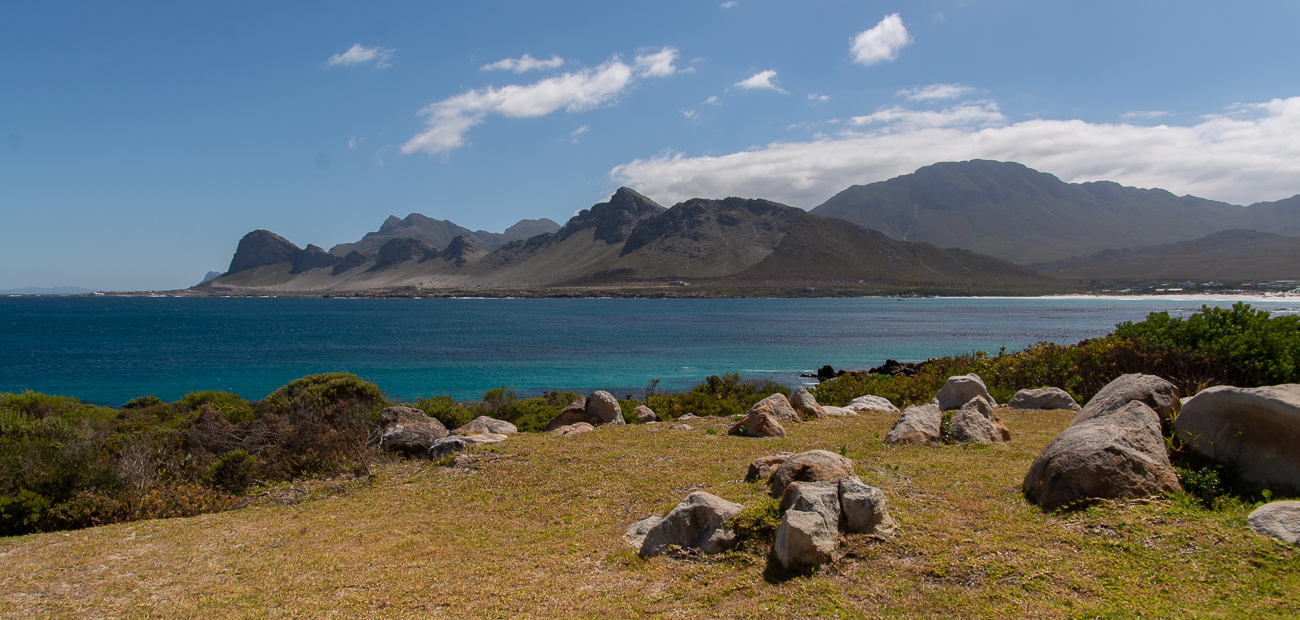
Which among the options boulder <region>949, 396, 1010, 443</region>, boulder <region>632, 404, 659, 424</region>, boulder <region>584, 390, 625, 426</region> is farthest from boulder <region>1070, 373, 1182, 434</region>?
boulder <region>632, 404, 659, 424</region>

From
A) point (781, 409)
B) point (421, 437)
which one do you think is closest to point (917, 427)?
point (781, 409)

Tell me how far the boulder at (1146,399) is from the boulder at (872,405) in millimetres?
7768

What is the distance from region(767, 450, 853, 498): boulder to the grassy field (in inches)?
15.0

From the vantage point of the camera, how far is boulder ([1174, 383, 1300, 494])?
6.39 m

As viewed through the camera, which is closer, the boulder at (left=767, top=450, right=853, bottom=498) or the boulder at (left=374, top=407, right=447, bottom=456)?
the boulder at (left=767, top=450, right=853, bottom=498)

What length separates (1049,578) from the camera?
5254mm

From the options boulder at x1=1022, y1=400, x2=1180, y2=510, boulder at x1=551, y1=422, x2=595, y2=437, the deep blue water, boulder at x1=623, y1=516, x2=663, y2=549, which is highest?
boulder at x1=1022, y1=400, x2=1180, y2=510

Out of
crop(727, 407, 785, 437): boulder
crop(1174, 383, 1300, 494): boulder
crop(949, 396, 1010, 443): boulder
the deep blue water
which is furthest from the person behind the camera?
the deep blue water

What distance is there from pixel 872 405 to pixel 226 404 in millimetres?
17307

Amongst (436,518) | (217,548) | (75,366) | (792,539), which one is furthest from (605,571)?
(75,366)

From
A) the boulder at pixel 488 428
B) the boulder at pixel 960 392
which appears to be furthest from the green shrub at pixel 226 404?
the boulder at pixel 960 392

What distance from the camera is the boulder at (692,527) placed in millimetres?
6645

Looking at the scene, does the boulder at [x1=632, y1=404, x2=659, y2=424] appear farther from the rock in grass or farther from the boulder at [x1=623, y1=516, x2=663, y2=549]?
the boulder at [x1=623, y1=516, x2=663, y2=549]

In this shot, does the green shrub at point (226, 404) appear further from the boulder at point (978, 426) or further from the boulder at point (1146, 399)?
the boulder at point (1146, 399)
